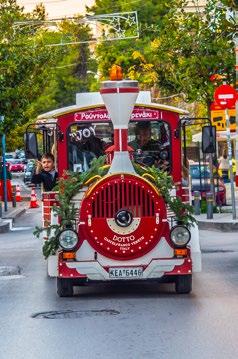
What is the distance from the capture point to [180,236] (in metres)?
15.4

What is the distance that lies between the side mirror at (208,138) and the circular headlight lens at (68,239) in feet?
10.6

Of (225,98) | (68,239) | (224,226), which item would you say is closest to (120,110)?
(68,239)

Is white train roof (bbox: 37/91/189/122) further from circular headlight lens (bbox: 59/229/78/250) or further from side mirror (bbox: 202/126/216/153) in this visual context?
circular headlight lens (bbox: 59/229/78/250)

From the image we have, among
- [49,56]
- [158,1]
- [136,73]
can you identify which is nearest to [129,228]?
Result: [49,56]

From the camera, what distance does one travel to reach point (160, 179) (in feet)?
51.2

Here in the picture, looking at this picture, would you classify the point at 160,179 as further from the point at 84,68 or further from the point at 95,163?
the point at 84,68

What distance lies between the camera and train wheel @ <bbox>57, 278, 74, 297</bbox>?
15.8 meters

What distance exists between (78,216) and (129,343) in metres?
3.80

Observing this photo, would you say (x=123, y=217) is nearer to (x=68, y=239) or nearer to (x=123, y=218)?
(x=123, y=218)

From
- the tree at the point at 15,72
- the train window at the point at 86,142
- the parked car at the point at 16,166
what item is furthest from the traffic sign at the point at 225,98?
the parked car at the point at 16,166

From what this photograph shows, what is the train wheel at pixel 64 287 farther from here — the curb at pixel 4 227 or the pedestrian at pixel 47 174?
the curb at pixel 4 227

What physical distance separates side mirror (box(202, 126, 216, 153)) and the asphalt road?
5.91ft

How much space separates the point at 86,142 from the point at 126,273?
11.1ft

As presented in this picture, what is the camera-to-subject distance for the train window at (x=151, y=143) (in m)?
18.1
